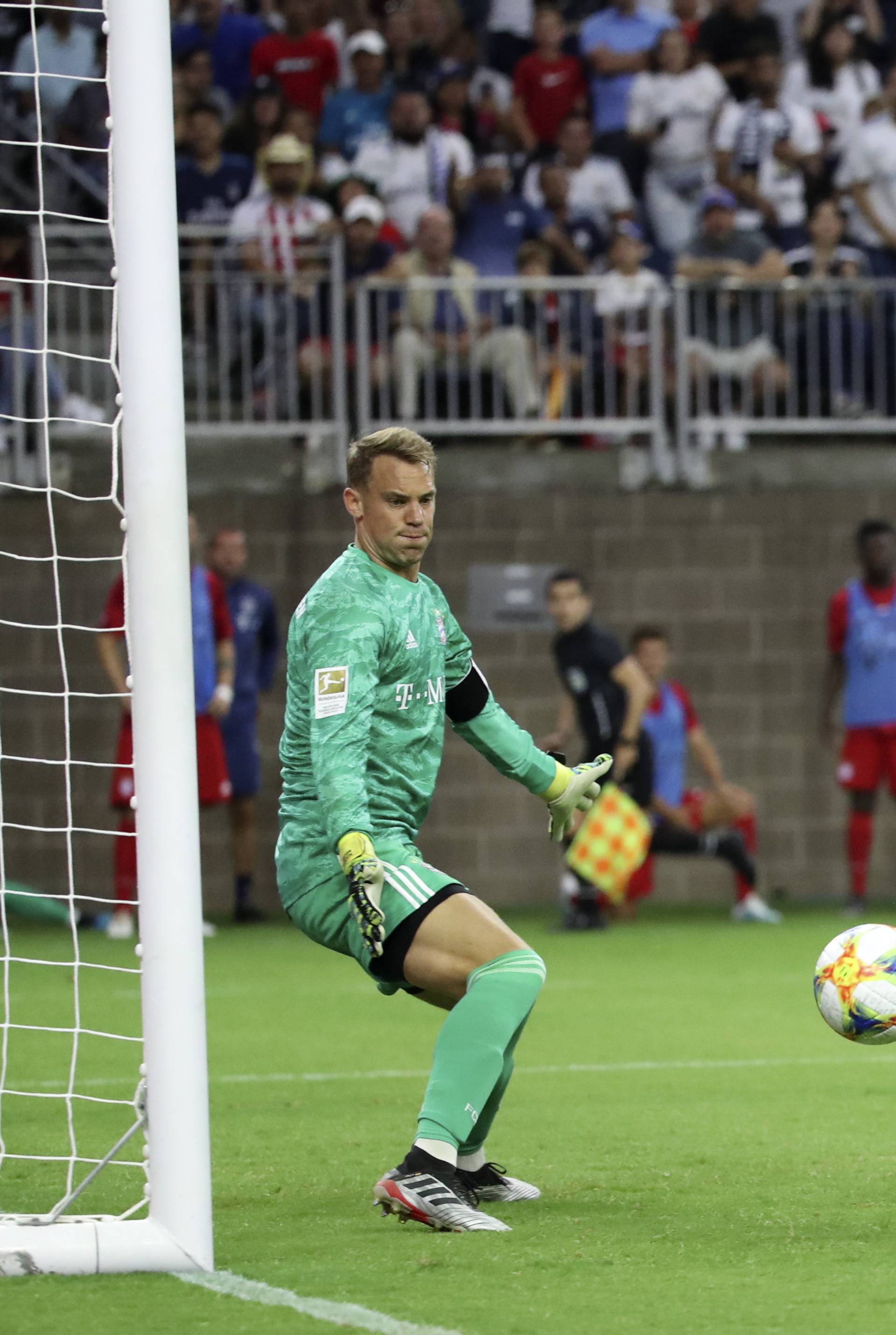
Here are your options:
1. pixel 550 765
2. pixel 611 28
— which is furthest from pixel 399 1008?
pixel 611 28

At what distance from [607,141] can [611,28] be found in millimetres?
1043

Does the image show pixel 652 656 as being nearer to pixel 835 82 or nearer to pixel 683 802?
pixel 683 802

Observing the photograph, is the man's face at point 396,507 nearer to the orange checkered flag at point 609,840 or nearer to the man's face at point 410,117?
the orange checkered flag at point 609,840

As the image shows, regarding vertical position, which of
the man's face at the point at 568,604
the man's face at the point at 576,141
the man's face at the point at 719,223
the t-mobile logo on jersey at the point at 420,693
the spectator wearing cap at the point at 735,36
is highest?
the spectator wearing cap at the point at 735,36

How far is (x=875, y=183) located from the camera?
15.7 meters

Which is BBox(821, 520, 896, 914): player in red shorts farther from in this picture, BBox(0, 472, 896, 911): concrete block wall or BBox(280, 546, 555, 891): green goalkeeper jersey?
BBox(280, 546, 555, 891): green goalkeeper jersey

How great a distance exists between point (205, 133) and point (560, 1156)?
10.5 m

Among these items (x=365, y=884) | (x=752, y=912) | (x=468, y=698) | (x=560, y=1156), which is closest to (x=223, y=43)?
(x=752, y=912)

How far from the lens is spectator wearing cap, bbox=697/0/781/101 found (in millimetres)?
16125

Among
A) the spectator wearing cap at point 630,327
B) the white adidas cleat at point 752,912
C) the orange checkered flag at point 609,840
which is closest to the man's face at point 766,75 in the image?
the spectator wearing cap at point 630,327

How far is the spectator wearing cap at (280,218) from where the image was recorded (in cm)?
1409

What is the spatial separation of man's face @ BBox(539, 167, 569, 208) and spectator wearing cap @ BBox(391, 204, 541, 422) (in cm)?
110

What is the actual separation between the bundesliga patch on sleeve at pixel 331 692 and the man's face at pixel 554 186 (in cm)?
1086

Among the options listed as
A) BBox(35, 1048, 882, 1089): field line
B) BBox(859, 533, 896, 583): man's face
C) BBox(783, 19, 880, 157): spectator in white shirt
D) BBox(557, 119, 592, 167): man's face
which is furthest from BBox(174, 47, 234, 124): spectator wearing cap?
BBox(35, 1048, 882, 1089): field line
